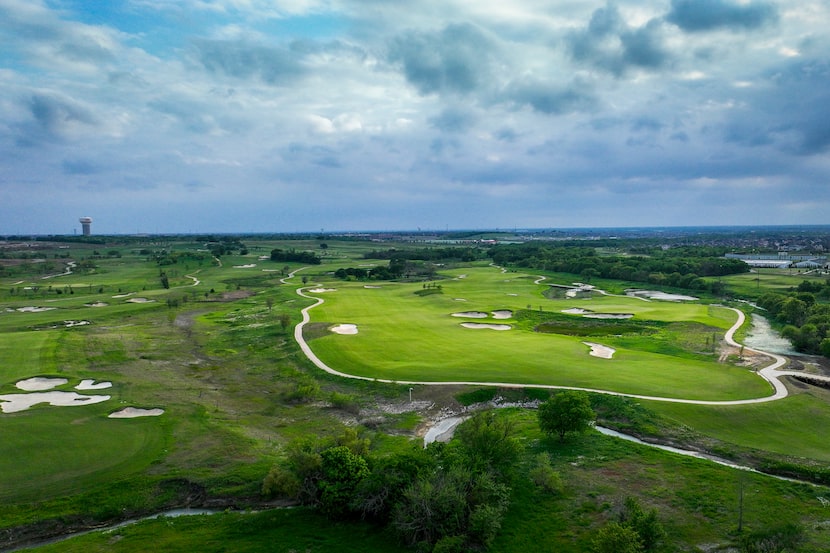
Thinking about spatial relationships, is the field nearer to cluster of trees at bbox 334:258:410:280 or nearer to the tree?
the tree

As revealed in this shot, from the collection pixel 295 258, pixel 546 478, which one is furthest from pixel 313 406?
pixel 295 258

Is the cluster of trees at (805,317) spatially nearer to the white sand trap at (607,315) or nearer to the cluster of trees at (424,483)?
the white sand trap at (607,315)

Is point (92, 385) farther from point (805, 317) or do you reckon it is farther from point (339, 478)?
point (805, 317)

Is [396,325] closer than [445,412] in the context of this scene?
No

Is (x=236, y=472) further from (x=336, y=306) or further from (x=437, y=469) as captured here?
(x=336, y=306)

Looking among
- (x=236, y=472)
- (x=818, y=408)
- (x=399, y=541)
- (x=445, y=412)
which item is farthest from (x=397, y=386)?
(x=818, y=408)

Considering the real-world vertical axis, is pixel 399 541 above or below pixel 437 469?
below
